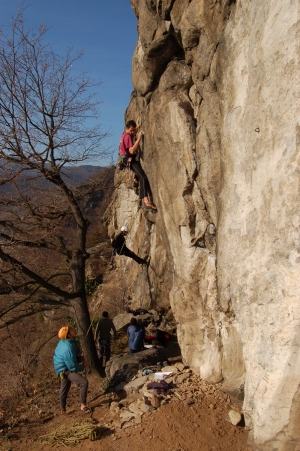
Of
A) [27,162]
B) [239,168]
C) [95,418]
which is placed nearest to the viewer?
[239,168]

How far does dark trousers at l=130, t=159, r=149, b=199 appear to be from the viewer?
868cm

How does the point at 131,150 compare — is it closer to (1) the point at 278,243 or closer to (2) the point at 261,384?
(1) the point at 278,243

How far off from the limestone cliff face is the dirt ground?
0.52 meters

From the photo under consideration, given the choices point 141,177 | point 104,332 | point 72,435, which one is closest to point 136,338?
point 104,332

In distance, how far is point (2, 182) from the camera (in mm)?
7715

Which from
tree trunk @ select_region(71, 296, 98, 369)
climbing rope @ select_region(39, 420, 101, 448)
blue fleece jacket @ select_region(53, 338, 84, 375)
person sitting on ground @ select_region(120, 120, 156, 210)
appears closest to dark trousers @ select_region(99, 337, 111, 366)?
tree trunk @ select_region(71, 296, 98, 369)

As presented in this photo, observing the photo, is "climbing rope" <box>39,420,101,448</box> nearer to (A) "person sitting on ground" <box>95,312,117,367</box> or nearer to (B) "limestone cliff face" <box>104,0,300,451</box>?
(B) "limestone cliff face" <box>104,0,300,451</box>

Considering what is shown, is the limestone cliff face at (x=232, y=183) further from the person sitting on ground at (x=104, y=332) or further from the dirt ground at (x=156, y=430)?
the person sitting on ground at (x=104, y=332)

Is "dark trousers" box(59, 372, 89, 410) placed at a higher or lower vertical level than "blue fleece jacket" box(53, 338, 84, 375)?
lower

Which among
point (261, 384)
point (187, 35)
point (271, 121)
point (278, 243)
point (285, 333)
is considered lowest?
point (261, 384)

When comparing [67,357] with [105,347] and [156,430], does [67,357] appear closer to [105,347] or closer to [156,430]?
[156,430]

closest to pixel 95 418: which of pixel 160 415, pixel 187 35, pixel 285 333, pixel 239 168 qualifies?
pixel 160 415

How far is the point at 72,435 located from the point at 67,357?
3.75ft

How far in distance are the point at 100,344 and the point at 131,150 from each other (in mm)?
4844
